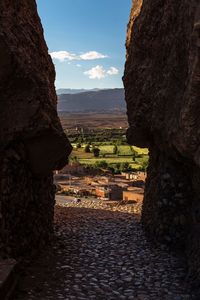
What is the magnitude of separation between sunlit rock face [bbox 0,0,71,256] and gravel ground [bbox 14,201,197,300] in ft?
3.35

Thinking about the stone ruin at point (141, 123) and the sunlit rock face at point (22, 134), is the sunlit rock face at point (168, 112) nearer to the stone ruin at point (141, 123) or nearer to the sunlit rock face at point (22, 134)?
the stone ruin at point (141, 123)

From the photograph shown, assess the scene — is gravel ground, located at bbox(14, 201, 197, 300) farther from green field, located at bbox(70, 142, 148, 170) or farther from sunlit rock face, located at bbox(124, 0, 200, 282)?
green field, located at bbox(70, 142, 148, 170)

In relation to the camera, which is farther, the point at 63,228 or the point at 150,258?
the point at 63,228

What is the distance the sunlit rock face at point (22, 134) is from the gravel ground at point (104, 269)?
3.35 feet

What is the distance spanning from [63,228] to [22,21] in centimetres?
743

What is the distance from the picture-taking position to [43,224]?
14445 millimetres

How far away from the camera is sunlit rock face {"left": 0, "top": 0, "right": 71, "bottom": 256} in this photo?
12.2 metres

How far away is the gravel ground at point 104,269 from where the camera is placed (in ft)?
35.6

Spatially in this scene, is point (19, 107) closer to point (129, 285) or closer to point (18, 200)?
point (18, 200)

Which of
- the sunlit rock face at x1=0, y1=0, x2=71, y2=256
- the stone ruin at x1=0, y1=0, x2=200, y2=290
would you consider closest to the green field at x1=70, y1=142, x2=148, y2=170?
the stone ruin at x1=0, y1=0, x2=200, y2=290

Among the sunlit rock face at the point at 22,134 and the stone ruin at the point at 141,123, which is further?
the sunlit rock face at the point at 22,134

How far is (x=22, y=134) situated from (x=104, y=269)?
13.0ft

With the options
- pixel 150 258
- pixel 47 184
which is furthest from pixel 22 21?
pixel 150 258

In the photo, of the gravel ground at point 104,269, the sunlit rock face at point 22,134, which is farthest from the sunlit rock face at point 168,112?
the sunlit rock face at point 22,134
